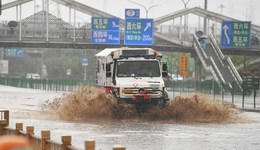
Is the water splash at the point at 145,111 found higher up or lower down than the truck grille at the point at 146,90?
lower down

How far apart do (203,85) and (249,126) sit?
31917 mm

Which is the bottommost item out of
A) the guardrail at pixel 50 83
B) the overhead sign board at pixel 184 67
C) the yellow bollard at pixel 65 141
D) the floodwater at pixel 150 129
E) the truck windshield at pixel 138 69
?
the guardrail at pixel 50 83

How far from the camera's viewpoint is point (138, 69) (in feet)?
95.0

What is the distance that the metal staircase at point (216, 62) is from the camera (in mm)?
70812

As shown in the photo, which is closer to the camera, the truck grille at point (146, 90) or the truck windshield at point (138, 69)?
the truck grille at point (146, 90)

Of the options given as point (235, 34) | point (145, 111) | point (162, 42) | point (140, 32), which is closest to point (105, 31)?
point (140, 32)

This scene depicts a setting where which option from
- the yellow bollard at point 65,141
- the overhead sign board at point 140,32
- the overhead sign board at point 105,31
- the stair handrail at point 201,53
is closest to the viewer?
the yellow bollard at point 65,141

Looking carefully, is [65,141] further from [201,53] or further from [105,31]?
[201,53]

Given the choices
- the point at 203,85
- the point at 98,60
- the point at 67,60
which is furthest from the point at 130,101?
the point at 67,60

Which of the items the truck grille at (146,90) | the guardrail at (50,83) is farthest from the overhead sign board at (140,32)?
the truck grille at (146,90)

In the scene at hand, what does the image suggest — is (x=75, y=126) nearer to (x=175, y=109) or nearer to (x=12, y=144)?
(x=175, y=109)

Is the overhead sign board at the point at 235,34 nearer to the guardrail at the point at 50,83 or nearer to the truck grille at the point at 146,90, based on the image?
the guardrail at the point at 50,83

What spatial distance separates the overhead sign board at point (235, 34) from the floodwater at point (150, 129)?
36965mm

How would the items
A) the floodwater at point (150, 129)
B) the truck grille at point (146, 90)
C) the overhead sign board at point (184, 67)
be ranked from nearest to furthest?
1. the floodwater at point (150, 129)
2. the truck grille at point (146, 90)
3. the overhead sign board at point (184, 67)
